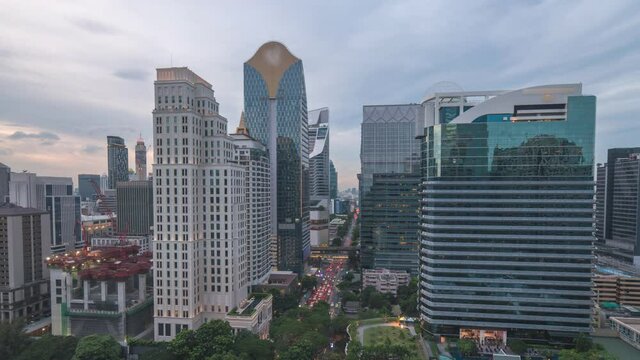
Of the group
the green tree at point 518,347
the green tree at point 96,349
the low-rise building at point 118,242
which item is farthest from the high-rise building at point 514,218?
the low-rise building at point 118,242

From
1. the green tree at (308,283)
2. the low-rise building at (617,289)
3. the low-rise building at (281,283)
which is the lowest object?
the green tree at (308,283)

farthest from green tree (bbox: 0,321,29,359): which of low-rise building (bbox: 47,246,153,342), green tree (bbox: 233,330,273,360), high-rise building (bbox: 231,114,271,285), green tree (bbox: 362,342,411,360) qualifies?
green tree (bbox: 362,342,411,360)

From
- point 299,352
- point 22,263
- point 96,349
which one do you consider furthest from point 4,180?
point 299,352

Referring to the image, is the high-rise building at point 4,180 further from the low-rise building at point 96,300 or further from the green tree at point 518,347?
the green tree at point 518,347

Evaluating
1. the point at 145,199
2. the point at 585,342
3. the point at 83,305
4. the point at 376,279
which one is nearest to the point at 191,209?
the point at 83,305

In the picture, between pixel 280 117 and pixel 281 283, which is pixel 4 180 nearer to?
pixel 280 117

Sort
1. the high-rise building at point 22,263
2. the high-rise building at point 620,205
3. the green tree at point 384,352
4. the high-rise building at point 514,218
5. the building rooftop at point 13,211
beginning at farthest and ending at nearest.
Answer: the high-rise building at point 620,205
the building rooftop at point 13,211
the high-rise building at point 22,263
the high-rise building at point 514,218
the green tree at point 384,352

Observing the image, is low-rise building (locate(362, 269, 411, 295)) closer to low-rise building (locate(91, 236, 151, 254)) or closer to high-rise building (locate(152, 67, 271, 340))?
high-rise building (locate(152, 67, 271, 340))
